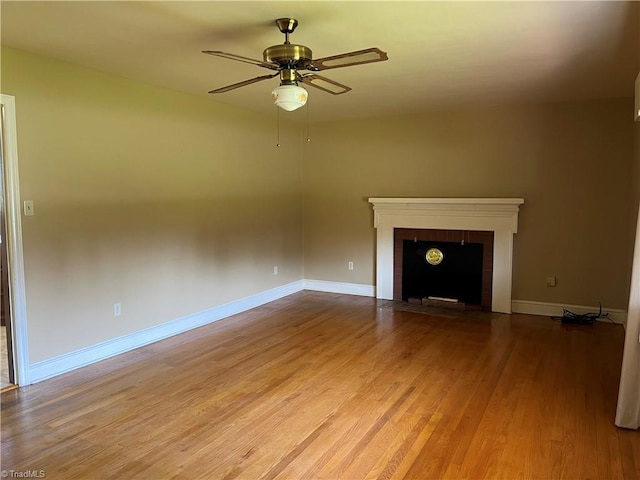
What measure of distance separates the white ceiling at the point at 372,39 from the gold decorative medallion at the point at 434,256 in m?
2.08

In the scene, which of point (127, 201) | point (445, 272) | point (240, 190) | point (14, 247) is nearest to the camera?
point (14, 247)

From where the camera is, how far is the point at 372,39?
2.85m

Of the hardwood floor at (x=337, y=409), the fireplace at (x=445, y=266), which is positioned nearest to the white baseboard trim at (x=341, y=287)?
the fireplace at (x=445, y=266)

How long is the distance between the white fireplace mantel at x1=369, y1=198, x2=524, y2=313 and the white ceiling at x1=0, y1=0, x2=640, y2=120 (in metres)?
1.41

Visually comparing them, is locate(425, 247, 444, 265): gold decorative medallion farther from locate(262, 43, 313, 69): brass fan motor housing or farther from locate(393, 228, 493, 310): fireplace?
locate(262, 43, 313, 69): brass fan motor housing

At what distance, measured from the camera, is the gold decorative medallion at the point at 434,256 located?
5.57m

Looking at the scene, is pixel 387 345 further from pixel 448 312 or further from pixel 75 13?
pixel 75 13

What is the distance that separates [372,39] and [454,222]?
303 centimetres

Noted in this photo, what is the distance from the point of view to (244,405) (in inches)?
116

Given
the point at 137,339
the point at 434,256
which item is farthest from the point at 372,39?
the point at 434,256

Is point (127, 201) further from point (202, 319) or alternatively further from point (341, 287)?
point (341, 287)

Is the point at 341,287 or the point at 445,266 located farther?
the point at 341,287

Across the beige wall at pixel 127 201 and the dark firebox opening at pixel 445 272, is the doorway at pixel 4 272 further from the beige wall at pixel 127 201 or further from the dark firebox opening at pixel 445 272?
the dark firebox opening at pixel 445 272

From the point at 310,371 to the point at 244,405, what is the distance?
0.70 metres
